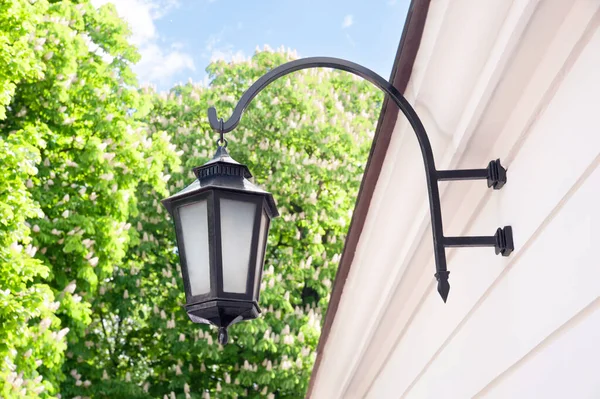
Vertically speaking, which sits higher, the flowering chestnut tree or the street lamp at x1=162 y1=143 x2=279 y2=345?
the flowering chestnut tree

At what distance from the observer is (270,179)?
58.1 feet

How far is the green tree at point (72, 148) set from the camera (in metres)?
11.3

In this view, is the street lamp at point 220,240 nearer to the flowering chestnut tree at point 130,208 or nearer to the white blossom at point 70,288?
the flowering chestnut tree at point 130,208

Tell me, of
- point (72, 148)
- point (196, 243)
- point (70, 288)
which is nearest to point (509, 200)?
point (196, 243)

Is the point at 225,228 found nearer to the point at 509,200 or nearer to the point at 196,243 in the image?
the point at 196,243

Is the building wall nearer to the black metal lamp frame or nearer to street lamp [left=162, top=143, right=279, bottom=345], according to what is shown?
the black metal lamp frame

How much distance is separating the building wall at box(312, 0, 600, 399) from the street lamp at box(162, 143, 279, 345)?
2.32 ft

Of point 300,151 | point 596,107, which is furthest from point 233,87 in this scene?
point 596,107

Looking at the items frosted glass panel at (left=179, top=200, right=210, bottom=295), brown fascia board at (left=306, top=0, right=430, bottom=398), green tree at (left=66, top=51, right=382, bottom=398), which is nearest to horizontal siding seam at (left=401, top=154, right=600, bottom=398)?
brown fascia board at (left=306, top=0, right=430, bottom=398)

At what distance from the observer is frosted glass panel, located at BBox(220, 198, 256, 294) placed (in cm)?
307

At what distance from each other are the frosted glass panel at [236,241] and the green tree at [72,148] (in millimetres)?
8026

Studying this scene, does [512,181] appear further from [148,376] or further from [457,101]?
[148,376]

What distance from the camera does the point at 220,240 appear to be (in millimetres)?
3055

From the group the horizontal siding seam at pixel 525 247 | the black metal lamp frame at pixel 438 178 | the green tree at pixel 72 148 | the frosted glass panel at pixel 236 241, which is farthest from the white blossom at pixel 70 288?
the black metal lamp frame at pixel 438 178
